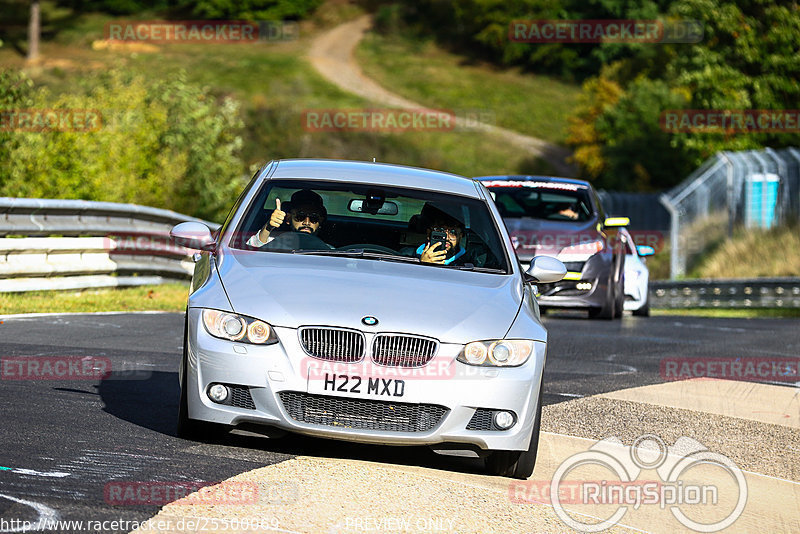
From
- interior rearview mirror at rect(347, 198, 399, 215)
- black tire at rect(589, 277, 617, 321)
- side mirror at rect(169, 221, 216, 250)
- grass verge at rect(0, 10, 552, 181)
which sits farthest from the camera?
grass verge at rect(0, 10, 552, 181)

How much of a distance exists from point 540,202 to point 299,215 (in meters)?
9.05

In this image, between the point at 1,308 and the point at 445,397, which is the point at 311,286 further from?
the point at 1,308

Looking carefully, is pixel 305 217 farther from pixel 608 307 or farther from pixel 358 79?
pixel 358 79

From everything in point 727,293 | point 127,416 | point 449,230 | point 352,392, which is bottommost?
point 727,293

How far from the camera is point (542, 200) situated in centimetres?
1681

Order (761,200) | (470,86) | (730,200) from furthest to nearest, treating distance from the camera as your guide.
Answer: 1. (470,86)
2. (730,200)
3. (761,200)

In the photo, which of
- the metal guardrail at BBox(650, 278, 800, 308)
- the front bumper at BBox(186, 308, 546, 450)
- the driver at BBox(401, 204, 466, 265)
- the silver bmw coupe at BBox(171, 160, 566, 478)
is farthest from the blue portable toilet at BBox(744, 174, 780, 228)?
the front bumper at BBox(186, 308, 546, 450)

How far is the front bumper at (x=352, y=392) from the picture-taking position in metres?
6.55

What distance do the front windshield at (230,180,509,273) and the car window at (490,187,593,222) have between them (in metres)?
8.12

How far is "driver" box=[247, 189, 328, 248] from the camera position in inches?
313

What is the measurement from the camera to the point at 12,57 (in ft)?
298

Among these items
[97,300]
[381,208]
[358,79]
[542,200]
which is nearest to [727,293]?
[542,200]

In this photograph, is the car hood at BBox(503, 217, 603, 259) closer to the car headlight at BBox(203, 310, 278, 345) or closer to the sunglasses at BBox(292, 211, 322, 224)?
the sunglasses at BBox(292, 211, 322, 224)

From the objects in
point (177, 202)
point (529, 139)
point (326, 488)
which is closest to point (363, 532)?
point (326, 488)
